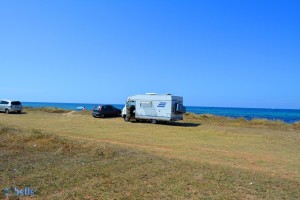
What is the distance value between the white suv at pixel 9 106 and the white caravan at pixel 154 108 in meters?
16.5

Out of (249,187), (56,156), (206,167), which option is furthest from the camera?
(56,156)

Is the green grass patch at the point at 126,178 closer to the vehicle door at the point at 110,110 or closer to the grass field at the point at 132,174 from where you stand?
the grass field at the point at 132,174

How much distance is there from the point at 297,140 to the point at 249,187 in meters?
13.9

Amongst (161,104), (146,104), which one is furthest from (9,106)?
(161,104)

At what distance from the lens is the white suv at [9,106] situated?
40.1 meters

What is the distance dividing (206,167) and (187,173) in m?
0.99

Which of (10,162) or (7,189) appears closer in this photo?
(7,189)

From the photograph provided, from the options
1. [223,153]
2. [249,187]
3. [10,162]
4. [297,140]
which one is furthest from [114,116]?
[249,187]

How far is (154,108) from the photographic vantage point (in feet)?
97.1

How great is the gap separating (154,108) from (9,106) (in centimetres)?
2042

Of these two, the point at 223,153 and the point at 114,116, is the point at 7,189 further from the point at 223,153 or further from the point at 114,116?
the point at 114,116

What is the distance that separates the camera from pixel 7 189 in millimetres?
6418

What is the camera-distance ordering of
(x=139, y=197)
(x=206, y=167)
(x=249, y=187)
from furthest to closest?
1. (x=206, y=167)
2. (x=249, y=187)
3. (x=139, y=197)

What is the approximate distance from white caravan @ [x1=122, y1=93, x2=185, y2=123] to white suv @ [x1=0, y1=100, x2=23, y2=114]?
54.2 ft
